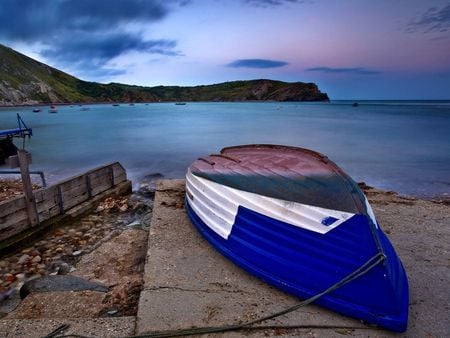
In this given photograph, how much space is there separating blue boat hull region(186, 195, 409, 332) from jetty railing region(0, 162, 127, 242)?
3929mm

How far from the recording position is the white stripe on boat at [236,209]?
10.5ft

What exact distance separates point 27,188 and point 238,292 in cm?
431

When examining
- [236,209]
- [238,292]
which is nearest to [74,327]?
[238,292]

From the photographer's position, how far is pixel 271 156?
4.96 meters

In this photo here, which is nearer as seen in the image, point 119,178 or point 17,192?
point 119,178

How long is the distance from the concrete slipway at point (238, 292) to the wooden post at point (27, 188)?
7.81 feet

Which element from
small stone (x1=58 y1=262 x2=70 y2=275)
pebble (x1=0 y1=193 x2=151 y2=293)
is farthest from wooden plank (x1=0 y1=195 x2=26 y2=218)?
small stone (x1=58 y1=262 x2=70 y2=275)

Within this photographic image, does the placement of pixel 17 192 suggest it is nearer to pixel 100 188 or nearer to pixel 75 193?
pixel 100 188

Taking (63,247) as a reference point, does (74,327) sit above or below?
above

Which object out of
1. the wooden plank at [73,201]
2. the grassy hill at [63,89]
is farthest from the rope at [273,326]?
the grassy hill at [63,89]

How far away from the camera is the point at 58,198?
631cm

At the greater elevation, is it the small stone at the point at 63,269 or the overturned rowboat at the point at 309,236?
the overturned rowboat at the point at 309,236

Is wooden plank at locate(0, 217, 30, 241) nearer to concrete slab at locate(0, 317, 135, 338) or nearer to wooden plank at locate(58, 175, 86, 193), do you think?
wooden plank at locate(58, 175, 86, 193)

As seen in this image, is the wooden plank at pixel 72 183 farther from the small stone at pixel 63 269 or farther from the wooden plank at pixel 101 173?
the small stone at pixel 63 269
